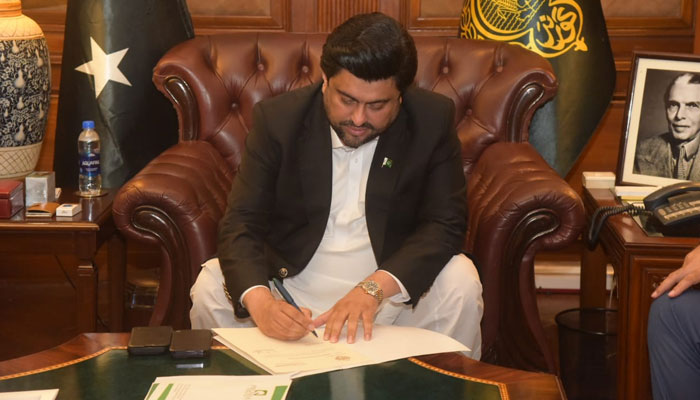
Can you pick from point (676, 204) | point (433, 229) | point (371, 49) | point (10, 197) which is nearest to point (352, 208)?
point (433, 229)

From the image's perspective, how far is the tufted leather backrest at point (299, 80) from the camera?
10.4 ft

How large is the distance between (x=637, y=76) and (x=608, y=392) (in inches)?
40.2

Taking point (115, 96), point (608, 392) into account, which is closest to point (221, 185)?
point (115, 96)

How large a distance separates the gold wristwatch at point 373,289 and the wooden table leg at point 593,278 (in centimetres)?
136

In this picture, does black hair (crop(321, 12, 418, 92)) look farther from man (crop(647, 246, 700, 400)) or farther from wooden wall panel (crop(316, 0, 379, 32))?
wooden wall panel (crop(316, 0, 379, 32))

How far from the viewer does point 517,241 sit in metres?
2.71

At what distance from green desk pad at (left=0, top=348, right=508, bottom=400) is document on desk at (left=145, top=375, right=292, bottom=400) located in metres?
0.02

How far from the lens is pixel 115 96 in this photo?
3.42 meters

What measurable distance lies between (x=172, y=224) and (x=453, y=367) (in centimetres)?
111

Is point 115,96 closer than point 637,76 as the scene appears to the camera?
No

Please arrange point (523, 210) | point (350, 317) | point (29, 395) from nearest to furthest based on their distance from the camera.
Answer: point (29, 395) < point (350, 317) < point (523, 210)

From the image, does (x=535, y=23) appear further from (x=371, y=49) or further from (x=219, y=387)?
(x=219, y=387)

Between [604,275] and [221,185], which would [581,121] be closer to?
[604,275]

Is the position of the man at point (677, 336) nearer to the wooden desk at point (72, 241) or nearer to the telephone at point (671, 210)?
the telephone at point (671, 210)
